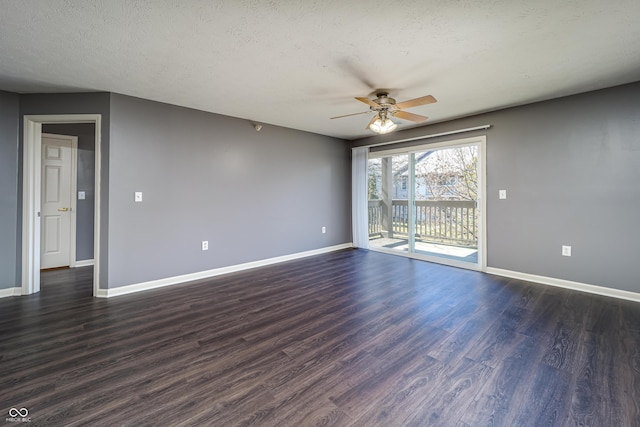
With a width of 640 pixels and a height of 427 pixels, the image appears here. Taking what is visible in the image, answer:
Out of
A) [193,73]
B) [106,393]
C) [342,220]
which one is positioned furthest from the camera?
[342,220]

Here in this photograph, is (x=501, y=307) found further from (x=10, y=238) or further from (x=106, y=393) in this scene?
(x=10, y=238)

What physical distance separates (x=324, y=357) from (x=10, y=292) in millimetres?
3799

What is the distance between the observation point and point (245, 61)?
2451 millimetres

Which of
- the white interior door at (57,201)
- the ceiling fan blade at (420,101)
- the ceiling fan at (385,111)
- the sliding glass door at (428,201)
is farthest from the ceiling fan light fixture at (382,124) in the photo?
the white interior door at (57,201)

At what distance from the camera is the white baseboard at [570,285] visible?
302 cm

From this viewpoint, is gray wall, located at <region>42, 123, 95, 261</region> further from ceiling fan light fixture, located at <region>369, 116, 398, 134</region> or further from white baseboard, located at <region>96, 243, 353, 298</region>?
ceiling fan light fixture, located at <region>369, 116, 398, 134</region>

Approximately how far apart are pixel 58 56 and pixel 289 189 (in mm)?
3195

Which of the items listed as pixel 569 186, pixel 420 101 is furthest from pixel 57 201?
pixel 569 186

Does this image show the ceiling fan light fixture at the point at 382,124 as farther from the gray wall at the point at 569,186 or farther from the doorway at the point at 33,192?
the doorway at the point at 33,192

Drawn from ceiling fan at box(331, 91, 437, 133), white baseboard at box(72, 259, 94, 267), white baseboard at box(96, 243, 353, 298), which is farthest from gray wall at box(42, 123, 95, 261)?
ceiling fan at box(331, 91, 437, 133)

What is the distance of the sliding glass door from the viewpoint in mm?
4816

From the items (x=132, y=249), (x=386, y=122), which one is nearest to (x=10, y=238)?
(x=132, y=249)

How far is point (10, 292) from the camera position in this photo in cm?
315

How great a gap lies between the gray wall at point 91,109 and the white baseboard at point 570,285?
5073 millimetres
